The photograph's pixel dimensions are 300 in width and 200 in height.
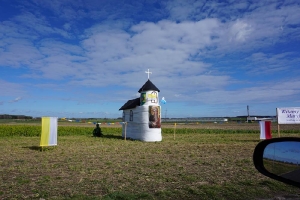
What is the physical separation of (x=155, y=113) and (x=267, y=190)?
14.1 meters

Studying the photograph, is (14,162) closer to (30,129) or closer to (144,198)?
(144,198)

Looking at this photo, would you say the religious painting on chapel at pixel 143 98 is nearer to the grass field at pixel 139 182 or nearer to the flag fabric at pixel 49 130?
the flag fabric at pixel 49 130

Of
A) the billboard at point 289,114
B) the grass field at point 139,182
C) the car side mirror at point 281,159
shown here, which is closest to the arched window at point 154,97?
the billboard at point 289,114

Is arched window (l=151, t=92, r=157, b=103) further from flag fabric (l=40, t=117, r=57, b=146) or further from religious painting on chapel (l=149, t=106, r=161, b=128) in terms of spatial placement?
flag fabric (l=40, t=117, r=57, b=146)

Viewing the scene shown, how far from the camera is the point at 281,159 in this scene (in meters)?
2.33

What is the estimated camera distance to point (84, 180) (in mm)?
6551

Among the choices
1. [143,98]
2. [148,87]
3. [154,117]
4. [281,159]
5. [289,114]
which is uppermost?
[148,87]

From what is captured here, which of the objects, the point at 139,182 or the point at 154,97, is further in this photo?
the point at 154,97

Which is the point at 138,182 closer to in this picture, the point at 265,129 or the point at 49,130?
the point at 49,130

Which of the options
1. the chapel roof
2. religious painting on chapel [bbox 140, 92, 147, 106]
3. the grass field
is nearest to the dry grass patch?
the grass field

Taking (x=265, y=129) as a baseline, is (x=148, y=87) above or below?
above

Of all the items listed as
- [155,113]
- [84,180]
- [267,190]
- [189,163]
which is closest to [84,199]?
[84,180]

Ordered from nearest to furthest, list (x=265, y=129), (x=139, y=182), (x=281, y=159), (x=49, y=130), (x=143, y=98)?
(x=281, y=159) → (x=139, y=182) → (x=49, y=130) → (x=265, y=129) → (x=143, y=98)

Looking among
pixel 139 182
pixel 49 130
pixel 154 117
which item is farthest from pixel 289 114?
pixel 49 130
